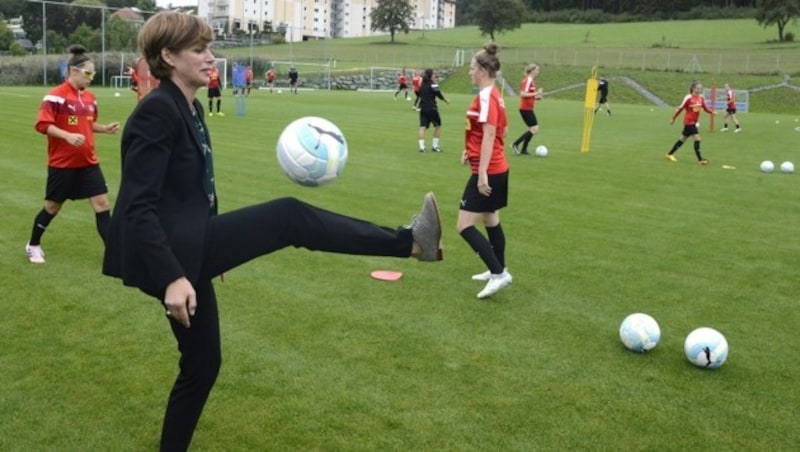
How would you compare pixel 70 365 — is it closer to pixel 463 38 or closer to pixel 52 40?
pixel 52 40

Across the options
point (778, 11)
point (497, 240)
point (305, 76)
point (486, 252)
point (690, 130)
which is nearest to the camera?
point (486, 252)

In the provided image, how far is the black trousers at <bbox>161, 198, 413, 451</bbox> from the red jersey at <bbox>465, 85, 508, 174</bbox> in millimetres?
3196

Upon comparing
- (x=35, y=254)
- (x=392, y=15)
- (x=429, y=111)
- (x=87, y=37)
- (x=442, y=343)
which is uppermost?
(x=392, y=15)

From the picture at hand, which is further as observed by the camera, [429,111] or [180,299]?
[429,111]

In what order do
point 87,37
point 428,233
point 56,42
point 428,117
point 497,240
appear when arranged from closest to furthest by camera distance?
1. point 428,233
2. point 497,240
3. point 428,117
4. point 56,42
5. point 87,37

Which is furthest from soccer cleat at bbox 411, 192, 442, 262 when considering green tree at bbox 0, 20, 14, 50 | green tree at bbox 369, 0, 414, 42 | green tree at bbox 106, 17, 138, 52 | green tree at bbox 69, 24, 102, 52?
green tree at bbox 369, 0, 414, 42

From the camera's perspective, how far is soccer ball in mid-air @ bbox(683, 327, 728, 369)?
5.07 m

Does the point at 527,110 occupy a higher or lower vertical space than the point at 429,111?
higher

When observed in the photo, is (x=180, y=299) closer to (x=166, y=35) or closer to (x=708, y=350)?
(x=166, y=35)

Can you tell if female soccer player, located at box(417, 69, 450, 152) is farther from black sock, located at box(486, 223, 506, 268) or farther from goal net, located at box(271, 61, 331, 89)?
goal net, located at box(271, 61, 331, 89)

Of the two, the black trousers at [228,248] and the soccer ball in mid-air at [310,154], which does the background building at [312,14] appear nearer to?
the soccer ball in mid-air at [310,154]

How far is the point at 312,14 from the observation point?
479 feet

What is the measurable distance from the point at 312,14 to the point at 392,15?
41.3 metres

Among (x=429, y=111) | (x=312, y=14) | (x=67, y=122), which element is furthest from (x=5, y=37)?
(x=312, y=14)
